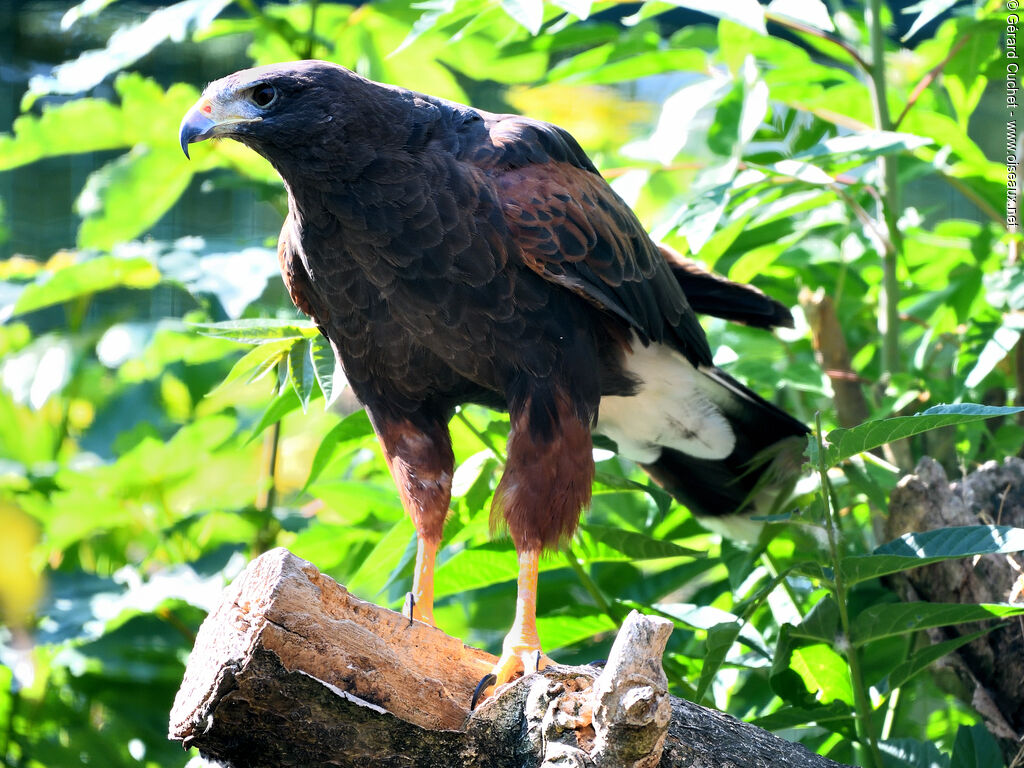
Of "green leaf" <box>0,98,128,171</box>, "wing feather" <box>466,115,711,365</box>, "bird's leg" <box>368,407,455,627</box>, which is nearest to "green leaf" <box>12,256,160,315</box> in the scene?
"green leaf" <box>0,98,128,171</box>

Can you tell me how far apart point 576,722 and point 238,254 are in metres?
2.34

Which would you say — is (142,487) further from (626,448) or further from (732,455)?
(732,455)

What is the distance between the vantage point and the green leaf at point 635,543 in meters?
3.04

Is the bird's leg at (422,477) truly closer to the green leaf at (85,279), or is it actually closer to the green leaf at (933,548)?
the green leaf at (933,548)

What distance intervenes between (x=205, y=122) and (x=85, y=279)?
132cm

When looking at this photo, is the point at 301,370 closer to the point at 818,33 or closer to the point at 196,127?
the point at 196,127

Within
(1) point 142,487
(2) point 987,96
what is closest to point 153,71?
(1) point 142,487

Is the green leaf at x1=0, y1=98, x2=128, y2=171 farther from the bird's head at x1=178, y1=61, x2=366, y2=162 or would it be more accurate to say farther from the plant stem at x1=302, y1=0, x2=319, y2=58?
the bird's head at x1=178, y1=61, x2=366, y2=162

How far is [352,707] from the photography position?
2.02 meters

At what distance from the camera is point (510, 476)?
284cm

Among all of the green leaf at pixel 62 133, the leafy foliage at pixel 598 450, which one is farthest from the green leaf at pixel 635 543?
the green leaf at pixel 62 133

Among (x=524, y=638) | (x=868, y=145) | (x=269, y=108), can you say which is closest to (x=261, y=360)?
(x=269, y=108)

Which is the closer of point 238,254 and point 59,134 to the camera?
point 238,254

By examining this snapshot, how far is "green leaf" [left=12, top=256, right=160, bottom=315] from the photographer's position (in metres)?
3.72
